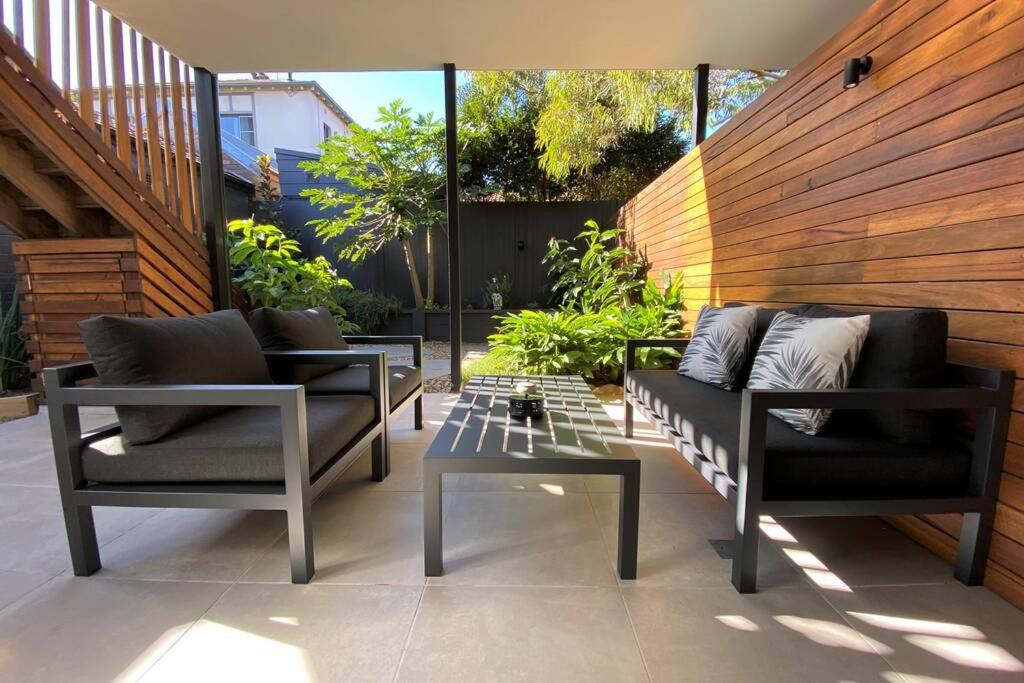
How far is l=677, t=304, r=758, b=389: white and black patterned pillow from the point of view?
2.24 m

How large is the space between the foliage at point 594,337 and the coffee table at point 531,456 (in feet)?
6.63

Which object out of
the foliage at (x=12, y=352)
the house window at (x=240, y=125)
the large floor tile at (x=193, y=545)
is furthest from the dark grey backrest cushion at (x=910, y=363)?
the house window at (x=240, y=125)

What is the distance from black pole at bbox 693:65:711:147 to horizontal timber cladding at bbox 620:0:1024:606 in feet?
3.97

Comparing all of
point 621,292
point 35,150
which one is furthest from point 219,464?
point 621,292

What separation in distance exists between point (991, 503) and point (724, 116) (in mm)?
6960

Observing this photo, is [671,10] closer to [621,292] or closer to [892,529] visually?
[621,292]

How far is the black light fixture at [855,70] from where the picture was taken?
6.11 feet

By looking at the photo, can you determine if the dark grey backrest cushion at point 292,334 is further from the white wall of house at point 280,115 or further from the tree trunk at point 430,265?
the white wall of house at point 280,115

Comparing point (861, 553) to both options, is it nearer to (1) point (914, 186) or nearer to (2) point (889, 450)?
(2) point (889, 450)

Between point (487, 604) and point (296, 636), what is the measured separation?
0.52 m

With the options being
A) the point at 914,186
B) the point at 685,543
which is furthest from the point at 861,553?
the point at 914,186

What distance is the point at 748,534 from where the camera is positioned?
1361 mm

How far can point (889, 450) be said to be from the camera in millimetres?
1403

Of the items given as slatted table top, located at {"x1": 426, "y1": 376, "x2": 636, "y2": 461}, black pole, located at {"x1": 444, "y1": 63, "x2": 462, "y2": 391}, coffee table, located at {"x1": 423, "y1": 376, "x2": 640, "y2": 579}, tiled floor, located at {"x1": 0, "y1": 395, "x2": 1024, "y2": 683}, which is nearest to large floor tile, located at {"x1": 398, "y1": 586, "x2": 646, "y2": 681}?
tiled floor, located at {"x1": 0, "y1": 395, "x2": 1024, "y2": 683}
